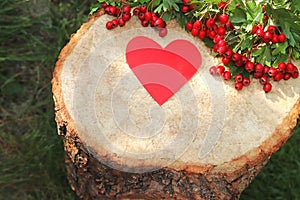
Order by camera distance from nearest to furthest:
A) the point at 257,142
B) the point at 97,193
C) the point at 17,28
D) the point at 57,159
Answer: the point at 257,142 < the point at 97,193 < the point at 57,159 < the point at 17,28

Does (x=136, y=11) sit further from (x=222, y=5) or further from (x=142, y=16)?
(x=222, y=5)

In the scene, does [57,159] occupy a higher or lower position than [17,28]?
lower

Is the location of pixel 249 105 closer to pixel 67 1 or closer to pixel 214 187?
pixel 214 187

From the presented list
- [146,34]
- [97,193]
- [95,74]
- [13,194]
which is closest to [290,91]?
[146,34]

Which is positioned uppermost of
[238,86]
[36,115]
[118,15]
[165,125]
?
[118,15]

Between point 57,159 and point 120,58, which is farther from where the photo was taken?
point 57,159

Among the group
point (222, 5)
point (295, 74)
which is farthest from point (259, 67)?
point (222, 5)
